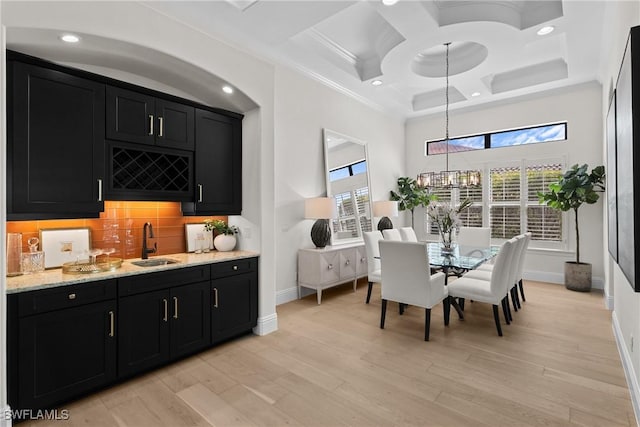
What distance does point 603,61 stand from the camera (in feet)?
14.6

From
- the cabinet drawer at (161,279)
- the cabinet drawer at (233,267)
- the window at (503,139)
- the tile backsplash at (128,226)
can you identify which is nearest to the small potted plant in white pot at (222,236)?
the tile backsplash at (128,226)

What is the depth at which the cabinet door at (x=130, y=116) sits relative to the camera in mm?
2676

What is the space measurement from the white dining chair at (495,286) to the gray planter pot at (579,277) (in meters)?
2.39

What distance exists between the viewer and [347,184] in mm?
5605

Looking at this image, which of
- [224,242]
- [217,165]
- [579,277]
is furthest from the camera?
[579,277]

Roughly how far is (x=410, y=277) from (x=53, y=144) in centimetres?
326

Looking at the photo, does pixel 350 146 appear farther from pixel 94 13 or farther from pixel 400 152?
pixel 94 13

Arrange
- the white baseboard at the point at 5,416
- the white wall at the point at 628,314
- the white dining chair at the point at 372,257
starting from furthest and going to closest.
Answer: the white dining chair at the point at 372,257, the white wall at the point at 628,314, the white baseboard at the point at 5,416

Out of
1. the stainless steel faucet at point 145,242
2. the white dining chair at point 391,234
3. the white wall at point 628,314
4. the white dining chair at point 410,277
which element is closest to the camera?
the white wall at point 628,314

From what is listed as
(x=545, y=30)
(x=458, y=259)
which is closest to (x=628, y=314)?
(x=458, y=259)

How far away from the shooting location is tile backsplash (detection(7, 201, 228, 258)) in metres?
2.63

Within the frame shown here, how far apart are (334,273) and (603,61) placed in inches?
185

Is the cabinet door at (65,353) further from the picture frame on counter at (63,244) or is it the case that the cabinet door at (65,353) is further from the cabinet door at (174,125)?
the cabinet door at (174,125)

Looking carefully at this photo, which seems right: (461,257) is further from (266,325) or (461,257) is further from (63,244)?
(63,244)
